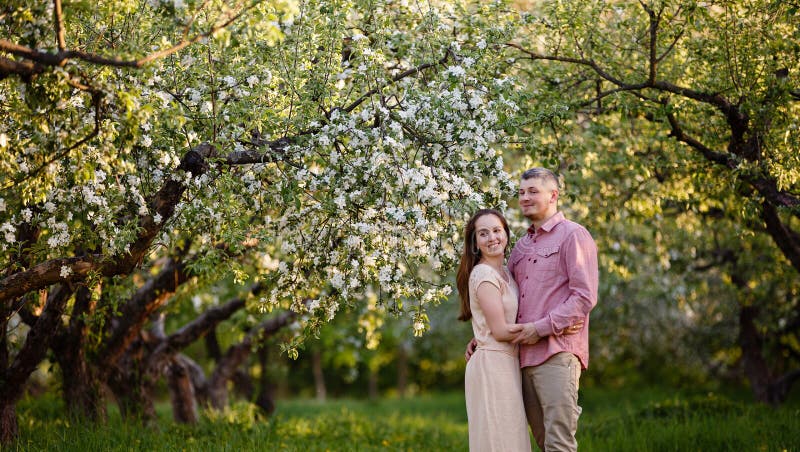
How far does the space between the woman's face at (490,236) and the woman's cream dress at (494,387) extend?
13cm

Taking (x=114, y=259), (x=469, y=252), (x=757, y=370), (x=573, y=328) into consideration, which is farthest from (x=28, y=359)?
(x=757, y=370)

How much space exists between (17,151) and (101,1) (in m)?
1.23

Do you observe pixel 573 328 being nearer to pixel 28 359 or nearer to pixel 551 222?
pixel 551 222

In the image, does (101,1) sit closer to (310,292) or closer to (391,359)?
(310,292)

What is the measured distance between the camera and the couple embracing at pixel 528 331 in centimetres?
522

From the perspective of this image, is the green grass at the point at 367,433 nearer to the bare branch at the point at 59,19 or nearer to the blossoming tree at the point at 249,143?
the blossoming tree at the point at 249,143

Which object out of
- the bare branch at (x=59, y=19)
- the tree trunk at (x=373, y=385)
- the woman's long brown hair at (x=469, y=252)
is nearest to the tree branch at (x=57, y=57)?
the bare branch at (x=59, y=19)

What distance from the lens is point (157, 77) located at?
19.8ft

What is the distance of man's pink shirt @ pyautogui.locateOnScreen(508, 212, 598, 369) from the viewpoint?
5.20 metres

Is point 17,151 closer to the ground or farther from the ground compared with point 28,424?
farther from the ground

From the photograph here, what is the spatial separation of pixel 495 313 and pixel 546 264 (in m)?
0.55

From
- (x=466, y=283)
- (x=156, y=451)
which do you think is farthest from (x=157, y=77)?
(x=156, y=451)

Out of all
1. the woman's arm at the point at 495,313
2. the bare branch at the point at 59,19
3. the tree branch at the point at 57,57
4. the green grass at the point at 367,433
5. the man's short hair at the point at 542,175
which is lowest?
the green grass at the point at 367,433

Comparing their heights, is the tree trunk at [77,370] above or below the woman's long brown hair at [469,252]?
below
